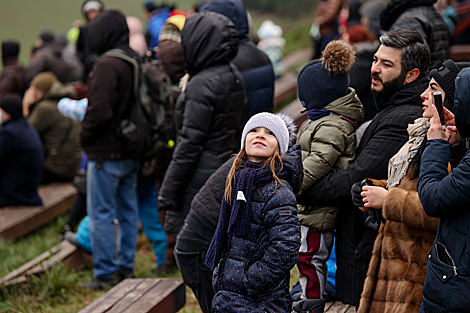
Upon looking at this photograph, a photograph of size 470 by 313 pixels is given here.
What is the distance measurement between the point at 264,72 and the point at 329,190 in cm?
183

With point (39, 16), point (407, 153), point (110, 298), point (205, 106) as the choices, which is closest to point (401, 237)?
point (407, 153)

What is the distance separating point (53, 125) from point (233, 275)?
19.5 ft

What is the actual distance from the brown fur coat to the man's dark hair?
0.71 meters

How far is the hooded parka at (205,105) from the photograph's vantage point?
163 inches

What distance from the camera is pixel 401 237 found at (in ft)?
9.93

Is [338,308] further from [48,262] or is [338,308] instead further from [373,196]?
[48,262]

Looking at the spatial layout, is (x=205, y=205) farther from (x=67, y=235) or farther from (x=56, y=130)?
(x=56, y=130)

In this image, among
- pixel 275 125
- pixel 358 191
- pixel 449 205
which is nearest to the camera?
pixel 449 205

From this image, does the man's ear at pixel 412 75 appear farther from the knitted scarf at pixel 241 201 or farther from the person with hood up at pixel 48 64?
the person with hood up at pixel 48 64

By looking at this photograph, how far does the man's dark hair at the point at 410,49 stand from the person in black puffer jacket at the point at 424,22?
1221mm

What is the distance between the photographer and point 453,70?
2.69 metres

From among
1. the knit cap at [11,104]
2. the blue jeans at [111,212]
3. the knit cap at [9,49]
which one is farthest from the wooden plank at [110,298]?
the knit cap at [9,49]

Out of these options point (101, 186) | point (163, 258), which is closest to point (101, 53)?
point (101, 186)

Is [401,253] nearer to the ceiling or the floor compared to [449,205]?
nearer to the floor
